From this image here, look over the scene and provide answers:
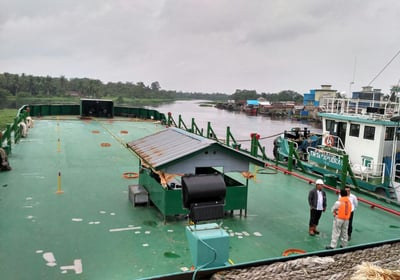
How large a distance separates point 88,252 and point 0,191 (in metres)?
5.46

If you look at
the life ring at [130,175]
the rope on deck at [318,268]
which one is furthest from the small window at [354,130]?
the rope on deck at [318,268]

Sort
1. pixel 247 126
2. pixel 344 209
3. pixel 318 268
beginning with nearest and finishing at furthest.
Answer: pixel 318 268 < pixel 344 209 < pixel 247 126

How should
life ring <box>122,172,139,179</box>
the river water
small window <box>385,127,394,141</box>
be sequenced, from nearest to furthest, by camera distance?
life ring <box>122,172,139,179</box>
small window <box>385,127,394,141</box>
the river water

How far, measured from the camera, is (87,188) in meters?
12.2

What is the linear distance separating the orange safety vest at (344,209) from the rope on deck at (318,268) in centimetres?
154

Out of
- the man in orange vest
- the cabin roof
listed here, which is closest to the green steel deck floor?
the man in orange vest

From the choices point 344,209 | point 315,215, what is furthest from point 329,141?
point 344,209

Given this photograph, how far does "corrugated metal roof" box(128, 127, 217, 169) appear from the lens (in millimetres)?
8886

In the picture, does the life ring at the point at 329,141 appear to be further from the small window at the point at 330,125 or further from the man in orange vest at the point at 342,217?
the man in orange vest at the point at 342,217

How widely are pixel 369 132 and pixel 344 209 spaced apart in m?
8.70

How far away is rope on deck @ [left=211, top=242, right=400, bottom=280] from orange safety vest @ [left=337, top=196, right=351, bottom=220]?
1537 mm

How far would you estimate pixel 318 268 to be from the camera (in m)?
5.67

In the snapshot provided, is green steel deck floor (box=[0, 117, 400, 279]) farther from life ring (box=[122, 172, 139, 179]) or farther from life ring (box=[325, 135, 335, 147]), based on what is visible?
life ring (box=[325, 135, 335, 147])

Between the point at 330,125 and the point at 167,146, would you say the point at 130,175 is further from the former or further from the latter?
the point at 330,125
